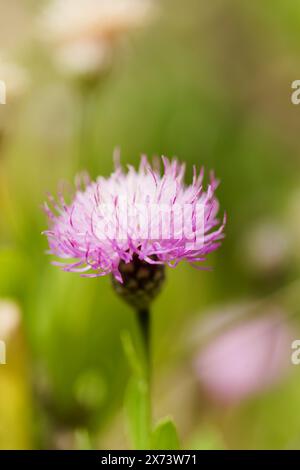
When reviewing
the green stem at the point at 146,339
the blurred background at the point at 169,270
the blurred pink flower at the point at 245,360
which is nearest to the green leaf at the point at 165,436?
the green stem at the point at 146,339

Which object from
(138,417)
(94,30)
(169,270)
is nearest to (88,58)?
(94,30)

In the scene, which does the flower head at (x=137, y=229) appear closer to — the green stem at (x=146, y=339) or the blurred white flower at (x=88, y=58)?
the green stem at (x=146, y=339)

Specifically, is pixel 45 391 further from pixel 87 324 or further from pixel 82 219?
pixel 82 219

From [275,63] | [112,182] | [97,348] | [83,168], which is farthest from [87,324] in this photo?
[275,63]

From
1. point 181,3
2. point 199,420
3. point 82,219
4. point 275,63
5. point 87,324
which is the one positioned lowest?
point 199,420

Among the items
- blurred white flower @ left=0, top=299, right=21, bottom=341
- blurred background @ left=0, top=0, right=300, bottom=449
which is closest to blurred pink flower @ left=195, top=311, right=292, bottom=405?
blurred background @ left=0, top=0, right=300, bottom=449

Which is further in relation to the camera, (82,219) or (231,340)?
(231,340)

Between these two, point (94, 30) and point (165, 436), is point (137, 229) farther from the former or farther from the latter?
point (94, 30)
